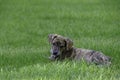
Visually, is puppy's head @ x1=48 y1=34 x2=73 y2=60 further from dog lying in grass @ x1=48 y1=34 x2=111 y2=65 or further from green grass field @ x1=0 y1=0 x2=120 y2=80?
green grass field @ x1=0 y1=0 x2=120 y2=80

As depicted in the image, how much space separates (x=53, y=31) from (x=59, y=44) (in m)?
7.37

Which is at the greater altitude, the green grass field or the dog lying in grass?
the dog lying in grass

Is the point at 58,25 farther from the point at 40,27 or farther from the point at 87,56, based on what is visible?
the point at 87,56

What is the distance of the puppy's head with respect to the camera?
42.4 feet

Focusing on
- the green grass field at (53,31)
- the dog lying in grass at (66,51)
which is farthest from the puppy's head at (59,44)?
the green grass field at (53,31)

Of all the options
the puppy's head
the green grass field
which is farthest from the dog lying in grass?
the green grass field

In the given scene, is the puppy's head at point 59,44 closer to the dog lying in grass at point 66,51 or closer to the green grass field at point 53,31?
the dog lying in grass at point 66,51

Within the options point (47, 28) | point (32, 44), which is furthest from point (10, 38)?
point (47, 28)

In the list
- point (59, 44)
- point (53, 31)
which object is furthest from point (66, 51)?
point (53, 31)

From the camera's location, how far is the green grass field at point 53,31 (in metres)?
10.3

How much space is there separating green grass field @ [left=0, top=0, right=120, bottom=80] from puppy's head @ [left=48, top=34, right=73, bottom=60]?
35cm

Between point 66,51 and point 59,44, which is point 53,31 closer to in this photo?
point 66,51

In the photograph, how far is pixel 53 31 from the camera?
2034 cm

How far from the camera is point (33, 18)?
23.8 metres
